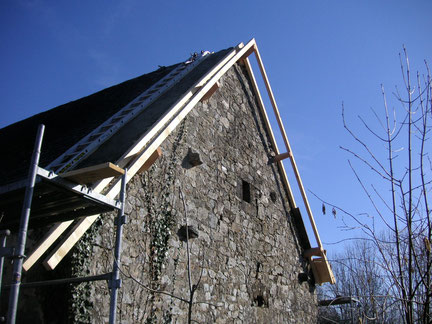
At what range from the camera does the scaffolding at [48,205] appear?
329cm

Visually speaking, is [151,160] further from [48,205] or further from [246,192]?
[246,192]

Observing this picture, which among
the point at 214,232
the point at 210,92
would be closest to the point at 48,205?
the point at 214,232

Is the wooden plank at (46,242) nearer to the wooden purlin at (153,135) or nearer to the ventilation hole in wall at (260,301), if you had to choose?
the wooden purlin at (153,135)

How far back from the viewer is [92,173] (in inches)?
152

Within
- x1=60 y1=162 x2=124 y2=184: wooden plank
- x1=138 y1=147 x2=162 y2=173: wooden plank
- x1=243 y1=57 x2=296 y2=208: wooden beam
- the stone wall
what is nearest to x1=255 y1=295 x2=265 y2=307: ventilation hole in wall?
the stone wall

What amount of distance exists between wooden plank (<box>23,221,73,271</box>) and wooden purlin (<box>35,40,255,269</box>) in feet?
0.26

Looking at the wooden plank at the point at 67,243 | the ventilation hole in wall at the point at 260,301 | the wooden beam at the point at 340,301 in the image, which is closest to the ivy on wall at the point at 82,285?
the wooden plank at the point at 67,243

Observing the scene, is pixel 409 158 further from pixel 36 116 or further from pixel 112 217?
pixel 36 116

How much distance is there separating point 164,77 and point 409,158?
5935mm

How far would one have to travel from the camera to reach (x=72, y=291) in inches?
163

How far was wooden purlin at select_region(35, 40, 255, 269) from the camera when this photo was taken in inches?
162

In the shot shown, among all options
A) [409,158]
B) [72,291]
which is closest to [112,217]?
[72,291]

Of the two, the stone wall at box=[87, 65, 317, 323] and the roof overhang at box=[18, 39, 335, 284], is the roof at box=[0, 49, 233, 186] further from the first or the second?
the stone wall at box=[87, 65, 317, 323]

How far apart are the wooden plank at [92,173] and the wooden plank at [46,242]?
0.60 m
